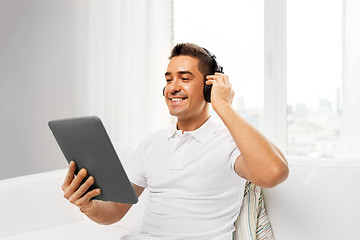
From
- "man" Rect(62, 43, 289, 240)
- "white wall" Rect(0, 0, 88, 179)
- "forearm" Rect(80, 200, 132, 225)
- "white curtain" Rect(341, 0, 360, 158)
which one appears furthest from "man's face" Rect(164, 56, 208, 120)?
"white wall" Rect(0, 0, 88, 179)

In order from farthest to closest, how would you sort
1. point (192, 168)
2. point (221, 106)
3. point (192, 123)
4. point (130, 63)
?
point (130, 63) → point (192, 123) → point (192, 168) → point (221, 106)

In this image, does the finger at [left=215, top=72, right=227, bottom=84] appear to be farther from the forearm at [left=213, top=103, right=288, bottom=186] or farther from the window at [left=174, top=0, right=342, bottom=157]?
the window at [left=174, top=0, right=342, bottom=157]

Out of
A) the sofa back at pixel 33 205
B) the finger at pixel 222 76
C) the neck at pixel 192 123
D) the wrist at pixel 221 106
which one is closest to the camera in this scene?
the wrist at pixel 221 106


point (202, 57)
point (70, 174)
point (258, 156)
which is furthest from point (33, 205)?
point (258, 156)

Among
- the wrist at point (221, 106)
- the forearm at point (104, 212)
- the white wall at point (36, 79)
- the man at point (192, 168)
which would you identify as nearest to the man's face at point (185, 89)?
the man at point (192, 168)

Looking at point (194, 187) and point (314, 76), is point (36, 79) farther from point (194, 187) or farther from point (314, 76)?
point (194, 187)

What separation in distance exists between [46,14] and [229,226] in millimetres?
2717

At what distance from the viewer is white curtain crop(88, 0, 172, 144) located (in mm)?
2496

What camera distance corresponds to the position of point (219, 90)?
1347mm

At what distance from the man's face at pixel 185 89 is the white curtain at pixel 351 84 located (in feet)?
2.14

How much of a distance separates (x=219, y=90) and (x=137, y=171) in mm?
482

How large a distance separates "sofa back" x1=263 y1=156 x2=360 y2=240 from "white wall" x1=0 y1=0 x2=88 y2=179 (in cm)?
189

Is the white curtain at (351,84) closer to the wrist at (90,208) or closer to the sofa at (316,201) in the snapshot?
the sofa at (316,201)

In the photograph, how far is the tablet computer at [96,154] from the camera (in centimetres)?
112
